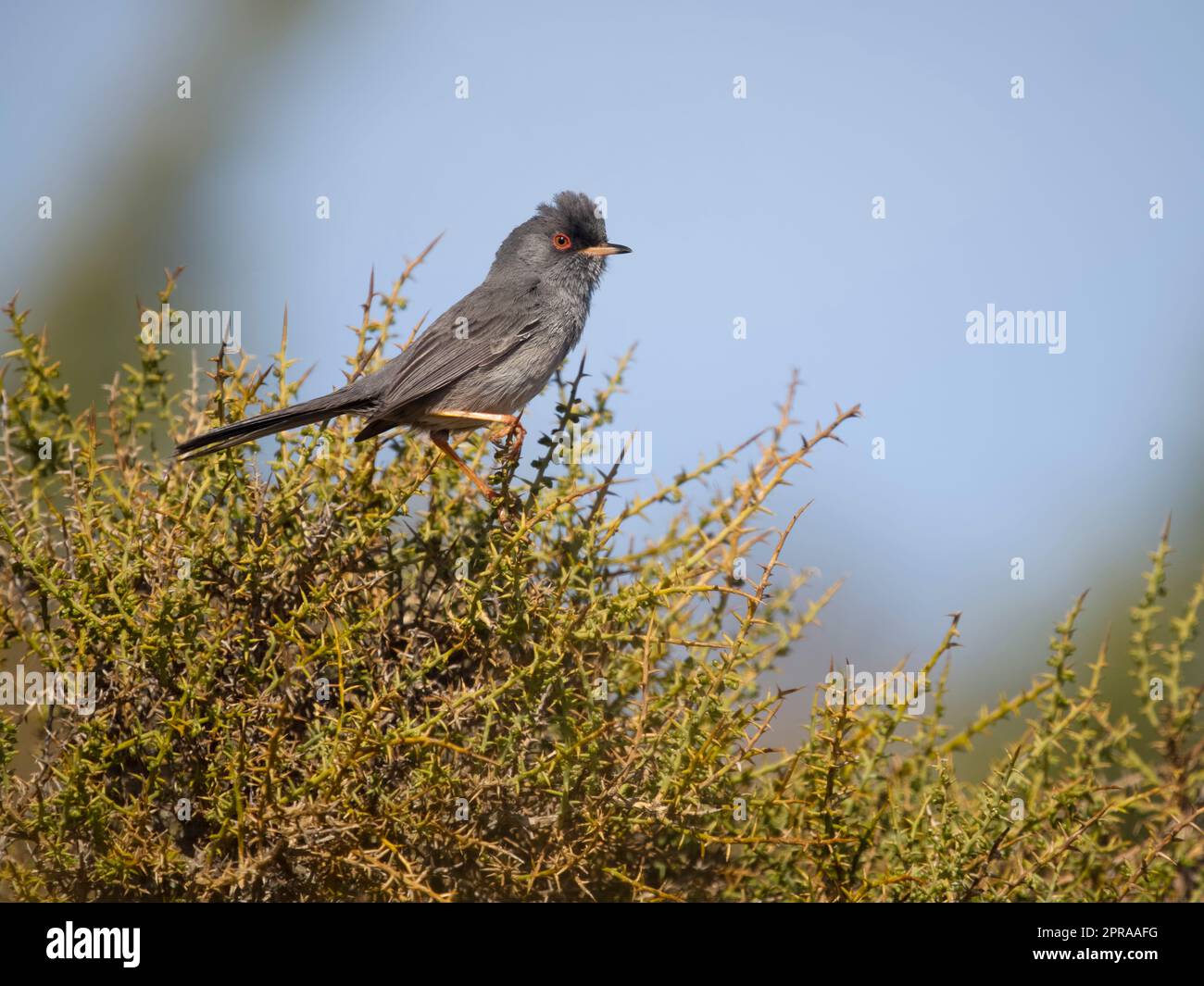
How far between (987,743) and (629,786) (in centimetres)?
203

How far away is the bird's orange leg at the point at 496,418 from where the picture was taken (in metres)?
4.30

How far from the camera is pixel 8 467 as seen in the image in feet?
10.8

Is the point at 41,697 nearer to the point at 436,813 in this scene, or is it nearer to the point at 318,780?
the point at 318,780

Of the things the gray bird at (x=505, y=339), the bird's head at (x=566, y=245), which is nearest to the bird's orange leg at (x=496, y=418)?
the gray bird at (x=505, y=339)

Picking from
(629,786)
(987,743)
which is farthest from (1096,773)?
(629,786)

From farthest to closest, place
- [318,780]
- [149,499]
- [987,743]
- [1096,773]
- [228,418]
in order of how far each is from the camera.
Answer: [987,743], [1096,773], [228,418], [149,499], [318,780]

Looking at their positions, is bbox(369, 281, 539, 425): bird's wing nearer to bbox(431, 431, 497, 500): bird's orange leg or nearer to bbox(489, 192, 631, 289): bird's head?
bbox(489, 192, 631, 289): bird's head

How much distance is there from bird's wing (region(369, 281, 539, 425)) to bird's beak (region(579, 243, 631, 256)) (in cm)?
32

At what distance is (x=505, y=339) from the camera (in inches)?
214

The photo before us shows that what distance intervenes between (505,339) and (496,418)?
764mm

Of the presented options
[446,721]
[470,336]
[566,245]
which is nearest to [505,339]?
[470,336]

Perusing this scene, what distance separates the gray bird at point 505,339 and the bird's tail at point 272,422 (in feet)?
0.04
